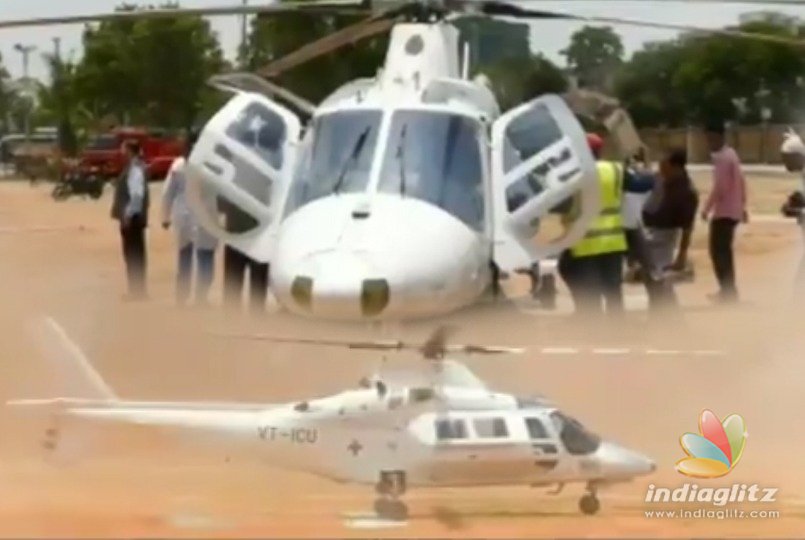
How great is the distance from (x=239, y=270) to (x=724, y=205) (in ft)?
10.2

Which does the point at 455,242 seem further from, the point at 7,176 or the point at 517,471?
the point at 7,176

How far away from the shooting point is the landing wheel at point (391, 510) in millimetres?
6133

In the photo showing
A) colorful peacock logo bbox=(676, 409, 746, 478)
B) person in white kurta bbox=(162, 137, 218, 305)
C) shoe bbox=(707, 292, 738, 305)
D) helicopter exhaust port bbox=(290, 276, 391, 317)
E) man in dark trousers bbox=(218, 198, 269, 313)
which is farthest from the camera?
shoe bbox=(707, 292, 738, 305)

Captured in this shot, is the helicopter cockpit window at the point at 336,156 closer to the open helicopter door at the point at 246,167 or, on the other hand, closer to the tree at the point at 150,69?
the open helicopter door at the point at 246,167

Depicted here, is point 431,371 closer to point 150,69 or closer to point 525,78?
point 150,69

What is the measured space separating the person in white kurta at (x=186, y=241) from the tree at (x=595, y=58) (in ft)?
7.33

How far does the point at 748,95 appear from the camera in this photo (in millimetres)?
10094

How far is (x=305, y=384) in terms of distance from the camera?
25.8 feet

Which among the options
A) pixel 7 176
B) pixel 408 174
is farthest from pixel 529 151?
pixel 7 176

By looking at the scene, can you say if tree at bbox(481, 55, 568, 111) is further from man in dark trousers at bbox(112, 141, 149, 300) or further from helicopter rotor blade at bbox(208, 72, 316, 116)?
man in dark trousers at bbox(112, 141, 149, 300)

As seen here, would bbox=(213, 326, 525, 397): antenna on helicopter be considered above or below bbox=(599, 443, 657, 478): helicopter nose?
above

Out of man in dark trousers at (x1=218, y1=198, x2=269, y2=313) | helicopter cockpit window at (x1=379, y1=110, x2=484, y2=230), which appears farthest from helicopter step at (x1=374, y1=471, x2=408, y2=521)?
man in dark trousers at (x1=218, y1=198, x2=269, y2=313)

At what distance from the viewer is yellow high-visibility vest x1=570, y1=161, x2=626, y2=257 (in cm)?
900

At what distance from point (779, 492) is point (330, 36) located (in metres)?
3.02
